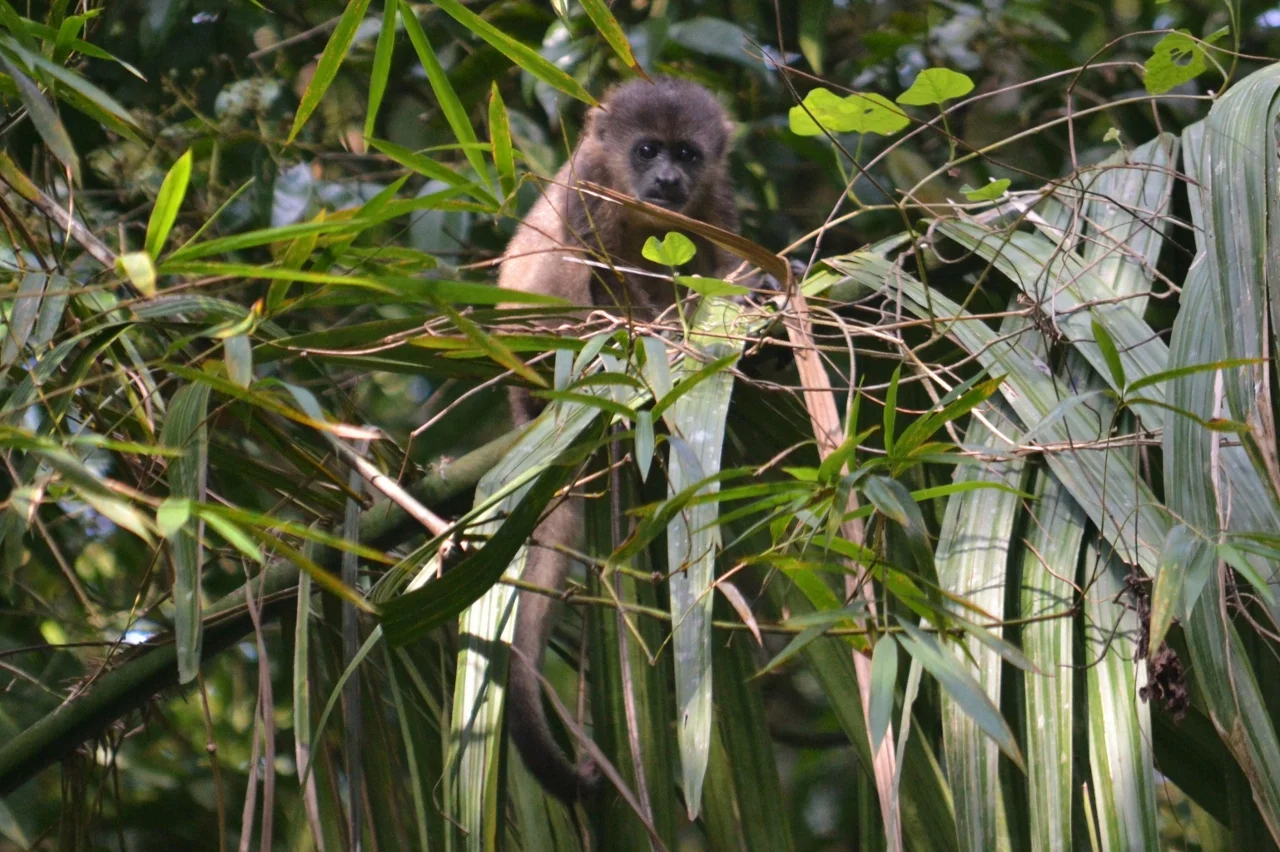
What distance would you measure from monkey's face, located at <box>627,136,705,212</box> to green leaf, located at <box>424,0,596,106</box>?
232cm

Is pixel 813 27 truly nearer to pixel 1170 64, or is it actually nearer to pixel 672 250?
pixel 1170 64

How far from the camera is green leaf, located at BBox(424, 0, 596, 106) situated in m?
1.64

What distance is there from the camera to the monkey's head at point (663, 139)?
13.6 ft

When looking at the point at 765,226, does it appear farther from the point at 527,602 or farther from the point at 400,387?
the point at 527,602

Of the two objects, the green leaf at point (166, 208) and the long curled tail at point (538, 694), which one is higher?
the green leaf at point (166, 208)

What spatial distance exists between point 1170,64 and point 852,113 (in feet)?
1.53

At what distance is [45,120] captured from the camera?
1.56m

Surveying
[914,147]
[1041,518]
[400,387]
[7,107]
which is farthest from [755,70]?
[1041,518]

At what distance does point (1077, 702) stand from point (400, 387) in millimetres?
2857

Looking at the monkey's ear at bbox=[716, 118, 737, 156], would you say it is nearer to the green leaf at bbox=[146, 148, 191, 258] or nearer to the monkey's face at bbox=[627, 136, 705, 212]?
the monkey's face at bbox=[627, 136, 705, 212]

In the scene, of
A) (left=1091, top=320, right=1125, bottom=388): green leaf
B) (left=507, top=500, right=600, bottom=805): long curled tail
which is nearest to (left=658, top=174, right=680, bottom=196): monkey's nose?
(left=507, top=500, right=600, bottom=805): long curled tail

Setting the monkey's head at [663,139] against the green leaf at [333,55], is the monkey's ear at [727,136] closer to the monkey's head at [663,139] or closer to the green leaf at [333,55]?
the monkey's head at [663,139]

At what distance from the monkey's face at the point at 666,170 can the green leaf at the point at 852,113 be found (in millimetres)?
2156

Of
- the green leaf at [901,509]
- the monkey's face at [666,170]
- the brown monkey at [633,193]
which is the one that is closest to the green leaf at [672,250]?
the green leaf at [901,509]
